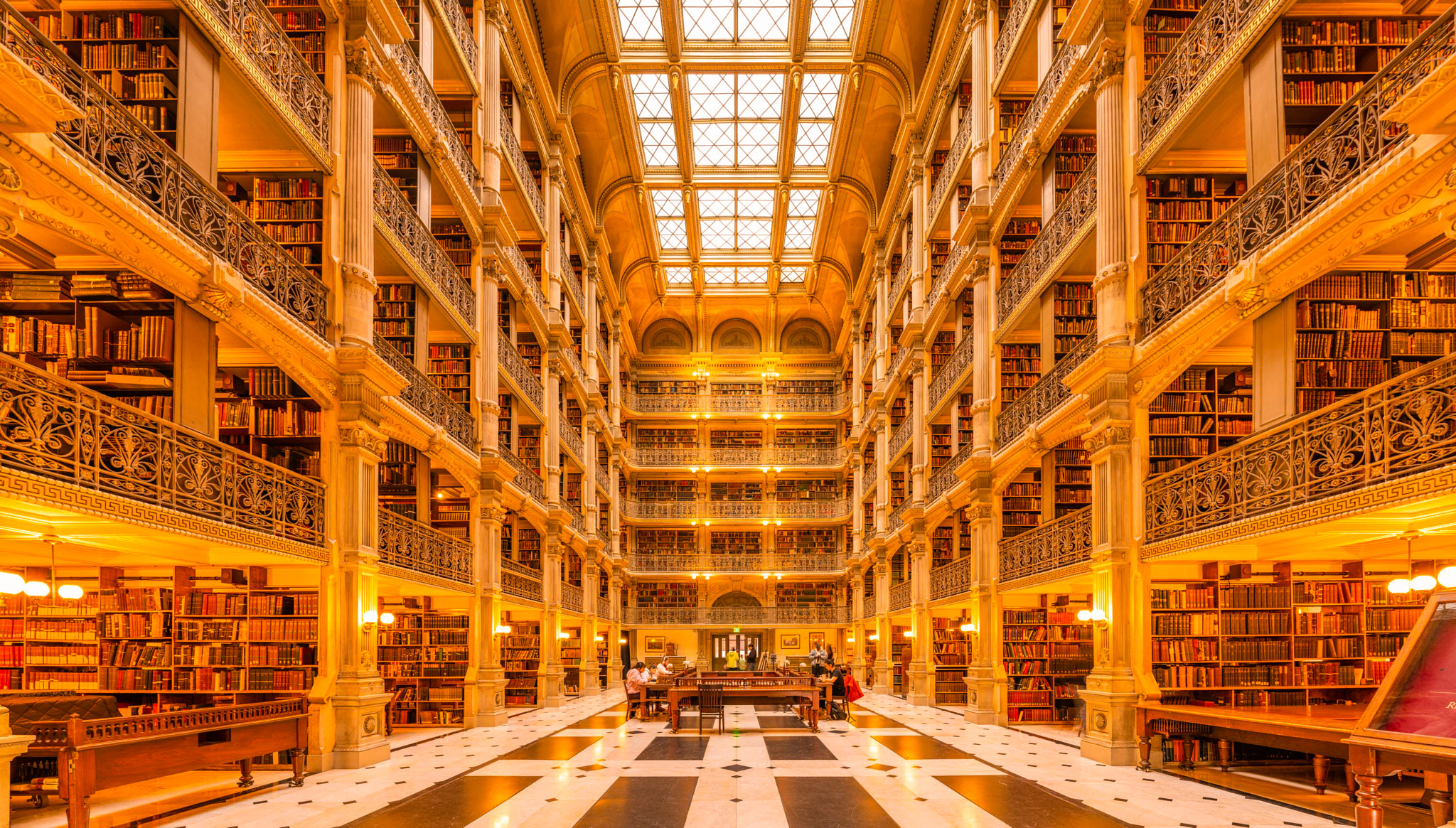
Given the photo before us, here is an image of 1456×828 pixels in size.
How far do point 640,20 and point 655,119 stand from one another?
10.4 feet

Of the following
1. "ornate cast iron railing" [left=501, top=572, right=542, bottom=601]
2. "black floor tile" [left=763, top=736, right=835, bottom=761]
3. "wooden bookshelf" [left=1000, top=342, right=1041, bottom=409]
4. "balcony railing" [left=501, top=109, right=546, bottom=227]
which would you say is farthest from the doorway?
"black floor tile" [left=763, top=736, right=835, bottom=761]

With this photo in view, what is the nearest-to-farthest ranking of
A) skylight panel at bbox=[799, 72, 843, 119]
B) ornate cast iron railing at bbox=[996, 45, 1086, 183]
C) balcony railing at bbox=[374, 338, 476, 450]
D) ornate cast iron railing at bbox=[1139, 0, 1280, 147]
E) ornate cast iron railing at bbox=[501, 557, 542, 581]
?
ornate cast iron railing at bbox=[1139, 0, 1280, 147], balcony railing at bbox=[374, 338, 476, 450], ornate cast iron railing at bbox=[996, 45, 1086, 183], ornate cast iron railing at bbox=[501, 557, 542, 581], skylight panel at bbox=[799, 72, 843, 119]

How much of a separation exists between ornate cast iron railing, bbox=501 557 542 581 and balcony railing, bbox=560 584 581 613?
186 centimetres

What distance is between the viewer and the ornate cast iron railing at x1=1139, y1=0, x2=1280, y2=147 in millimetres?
7574

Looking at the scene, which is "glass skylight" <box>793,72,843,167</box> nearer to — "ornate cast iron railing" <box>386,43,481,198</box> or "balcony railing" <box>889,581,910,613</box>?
"ornate cast iron railing" <box>386,43,481,198</box>

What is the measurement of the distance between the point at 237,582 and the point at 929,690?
11.8 m

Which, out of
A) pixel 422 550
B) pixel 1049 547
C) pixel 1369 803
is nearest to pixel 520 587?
pixel 422 550

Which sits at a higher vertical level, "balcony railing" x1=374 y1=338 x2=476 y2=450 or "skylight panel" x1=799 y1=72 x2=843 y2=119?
"skylight panel" x1=799 y1=72 x2=843 y2=119

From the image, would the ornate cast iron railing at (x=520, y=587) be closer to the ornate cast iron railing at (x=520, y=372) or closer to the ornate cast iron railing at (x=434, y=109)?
the ornate cast iron railing at (x=520, y=372)

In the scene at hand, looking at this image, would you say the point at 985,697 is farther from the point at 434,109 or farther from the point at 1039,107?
the point at 434,109

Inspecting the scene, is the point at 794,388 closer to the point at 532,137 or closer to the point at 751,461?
the point at 751,461

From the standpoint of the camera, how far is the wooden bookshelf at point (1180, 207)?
9.63 m

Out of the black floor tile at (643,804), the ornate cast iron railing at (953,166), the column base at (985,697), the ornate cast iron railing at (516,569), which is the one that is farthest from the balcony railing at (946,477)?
the black floor tile at (643,804)

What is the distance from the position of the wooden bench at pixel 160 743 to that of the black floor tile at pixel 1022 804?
210 inches
